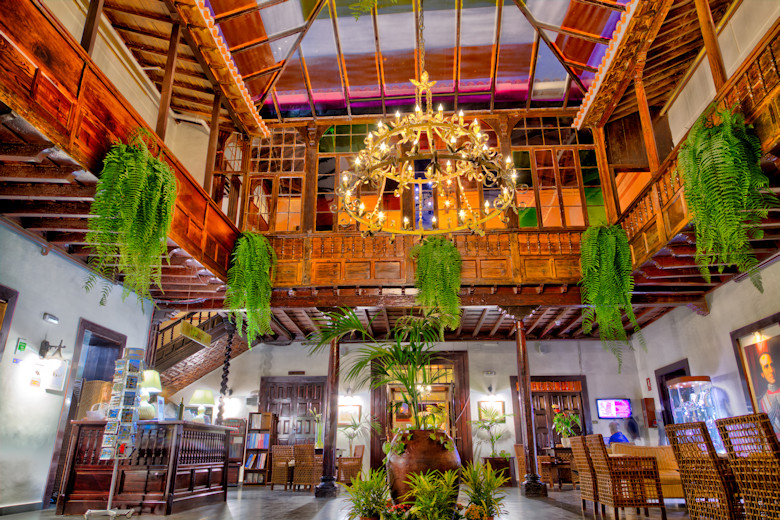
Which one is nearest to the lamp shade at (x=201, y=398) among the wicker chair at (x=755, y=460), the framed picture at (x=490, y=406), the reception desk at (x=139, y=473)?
the reception desk at (x=139, y=473)

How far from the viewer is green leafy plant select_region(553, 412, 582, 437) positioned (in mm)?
10642

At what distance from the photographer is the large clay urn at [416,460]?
3.96 metres

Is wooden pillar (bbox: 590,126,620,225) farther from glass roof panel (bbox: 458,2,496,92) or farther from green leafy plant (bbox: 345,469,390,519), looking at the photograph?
green leafy plant (bbox: 345,469,390,519)

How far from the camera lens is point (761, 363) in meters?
6.95

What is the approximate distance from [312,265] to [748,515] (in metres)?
6.30

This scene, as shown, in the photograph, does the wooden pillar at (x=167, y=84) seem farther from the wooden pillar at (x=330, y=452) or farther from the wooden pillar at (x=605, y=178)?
the wooden pillar at (x=605, y=178)

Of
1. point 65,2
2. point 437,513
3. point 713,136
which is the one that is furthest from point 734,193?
point 65,2

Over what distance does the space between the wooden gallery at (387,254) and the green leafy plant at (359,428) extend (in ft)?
0.19

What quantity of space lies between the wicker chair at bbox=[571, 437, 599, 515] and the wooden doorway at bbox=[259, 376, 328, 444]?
6.63 metres

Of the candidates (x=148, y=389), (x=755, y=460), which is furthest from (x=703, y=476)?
(x=148, y=389)

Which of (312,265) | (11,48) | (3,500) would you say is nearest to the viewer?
(11,48)

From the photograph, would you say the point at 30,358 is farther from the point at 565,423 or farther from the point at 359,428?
the point at 565,423

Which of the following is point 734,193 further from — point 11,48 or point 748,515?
point 11,48

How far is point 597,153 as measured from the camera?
8.88 m
